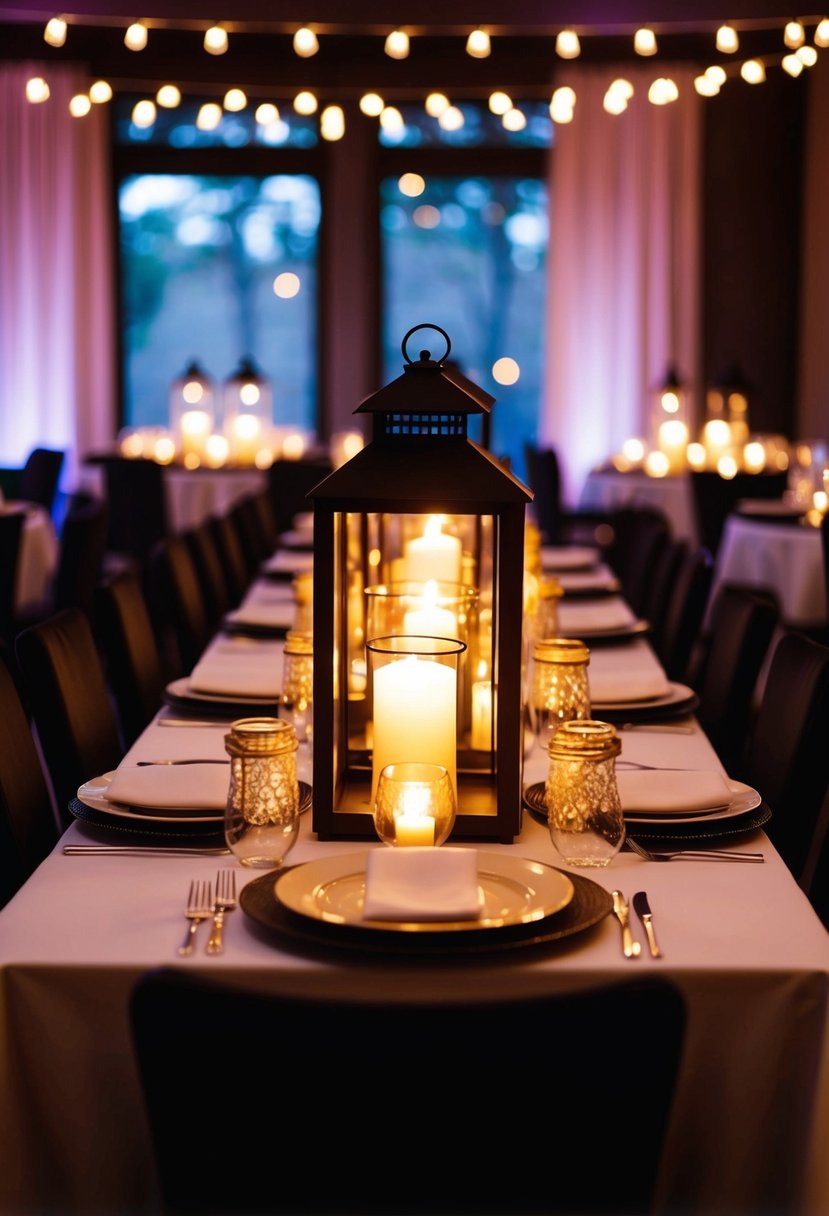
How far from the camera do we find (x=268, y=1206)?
1046 mm

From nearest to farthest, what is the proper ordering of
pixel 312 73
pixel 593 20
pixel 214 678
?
pixel 214 678 → pixel 593 20 → pixel 312 73

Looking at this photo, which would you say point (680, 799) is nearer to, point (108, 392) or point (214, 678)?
point (214, 678)

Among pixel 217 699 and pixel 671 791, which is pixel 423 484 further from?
pixel 217 699

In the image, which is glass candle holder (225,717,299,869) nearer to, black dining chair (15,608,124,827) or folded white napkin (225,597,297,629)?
black dining chair (15,608,124,827)

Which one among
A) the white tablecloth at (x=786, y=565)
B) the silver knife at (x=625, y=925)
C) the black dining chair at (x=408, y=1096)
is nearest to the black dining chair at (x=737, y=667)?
the silver knife at (x=625, y=925)

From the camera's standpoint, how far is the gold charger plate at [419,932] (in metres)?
1.33

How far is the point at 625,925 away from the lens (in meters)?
1.43

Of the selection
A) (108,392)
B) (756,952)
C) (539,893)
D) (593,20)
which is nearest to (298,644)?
(539,893)

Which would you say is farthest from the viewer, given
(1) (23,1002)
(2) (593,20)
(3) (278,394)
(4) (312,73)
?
(3) (278,394)

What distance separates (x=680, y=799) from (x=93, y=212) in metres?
8.83

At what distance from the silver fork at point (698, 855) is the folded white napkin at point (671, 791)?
0.08 metres

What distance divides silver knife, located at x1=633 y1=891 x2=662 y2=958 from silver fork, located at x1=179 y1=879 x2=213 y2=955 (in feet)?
1.38

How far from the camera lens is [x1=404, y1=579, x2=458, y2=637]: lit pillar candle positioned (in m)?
1.98

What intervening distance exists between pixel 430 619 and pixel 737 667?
1052 mm
